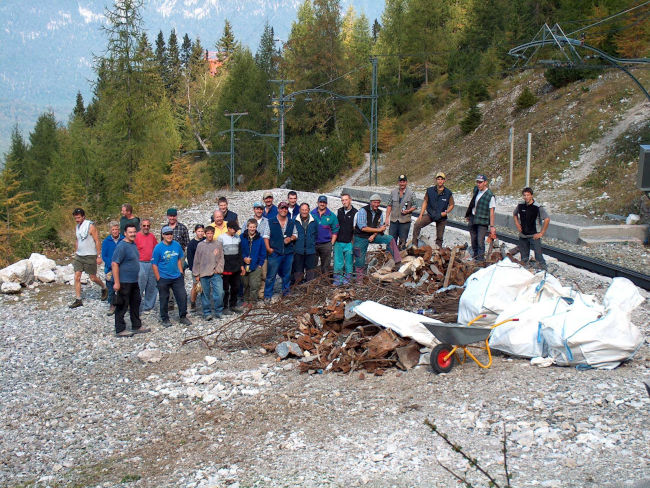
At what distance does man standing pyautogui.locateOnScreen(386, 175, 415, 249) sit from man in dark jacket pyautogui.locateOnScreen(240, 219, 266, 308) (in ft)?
8.50

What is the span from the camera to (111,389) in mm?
8945

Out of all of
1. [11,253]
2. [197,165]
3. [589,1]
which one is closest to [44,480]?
[11,253]

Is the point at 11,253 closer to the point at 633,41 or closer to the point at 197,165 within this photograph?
the point at 633,41

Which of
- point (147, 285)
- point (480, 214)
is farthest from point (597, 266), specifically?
point (147, 285)

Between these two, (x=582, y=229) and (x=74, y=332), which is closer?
(x=74, y=332)

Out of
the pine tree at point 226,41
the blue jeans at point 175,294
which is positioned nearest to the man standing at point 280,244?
the blue jeans at point 175,294

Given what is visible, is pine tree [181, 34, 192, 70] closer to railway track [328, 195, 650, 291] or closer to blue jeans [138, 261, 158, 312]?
railway track [328, 195, 650, 291]

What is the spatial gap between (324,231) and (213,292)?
2417 mm

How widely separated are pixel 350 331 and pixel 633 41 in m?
33.9

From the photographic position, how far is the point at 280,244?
12445 mm

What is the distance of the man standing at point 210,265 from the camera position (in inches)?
455

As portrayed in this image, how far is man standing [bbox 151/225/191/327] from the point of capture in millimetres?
11406

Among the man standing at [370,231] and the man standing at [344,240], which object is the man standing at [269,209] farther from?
the man standing at [370,231]

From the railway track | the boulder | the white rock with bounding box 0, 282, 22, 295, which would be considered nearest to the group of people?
the railway track
